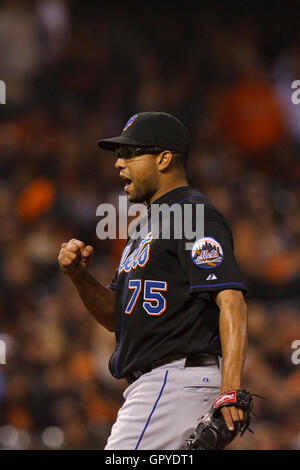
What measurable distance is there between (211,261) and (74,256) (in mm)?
566

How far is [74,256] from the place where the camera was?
2.66 meters

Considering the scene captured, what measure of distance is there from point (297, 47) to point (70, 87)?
6.86 feet

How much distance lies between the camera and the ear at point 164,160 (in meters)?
2.59

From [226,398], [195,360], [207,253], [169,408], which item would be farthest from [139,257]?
[226,398]

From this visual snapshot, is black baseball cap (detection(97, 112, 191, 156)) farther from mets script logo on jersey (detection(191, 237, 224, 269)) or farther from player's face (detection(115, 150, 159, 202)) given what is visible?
mets script logo on jersey (detection(191, 237, 224, 269))

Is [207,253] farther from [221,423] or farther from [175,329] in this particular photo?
[221,423]

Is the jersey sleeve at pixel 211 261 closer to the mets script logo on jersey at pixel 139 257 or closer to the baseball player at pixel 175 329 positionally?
the baseball player at pixel 175 329

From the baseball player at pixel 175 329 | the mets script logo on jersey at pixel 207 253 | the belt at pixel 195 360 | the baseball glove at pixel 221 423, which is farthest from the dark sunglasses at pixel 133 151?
the baseball glove at pixel 221 423

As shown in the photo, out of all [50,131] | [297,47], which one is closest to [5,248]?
[50,131]

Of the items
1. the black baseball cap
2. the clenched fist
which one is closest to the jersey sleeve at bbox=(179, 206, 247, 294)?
the black baseball cap

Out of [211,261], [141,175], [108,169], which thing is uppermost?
Result: [108,169]

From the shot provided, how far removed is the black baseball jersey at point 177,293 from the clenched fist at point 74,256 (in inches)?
10.3

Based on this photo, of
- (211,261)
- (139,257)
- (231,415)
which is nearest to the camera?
(231,415)
